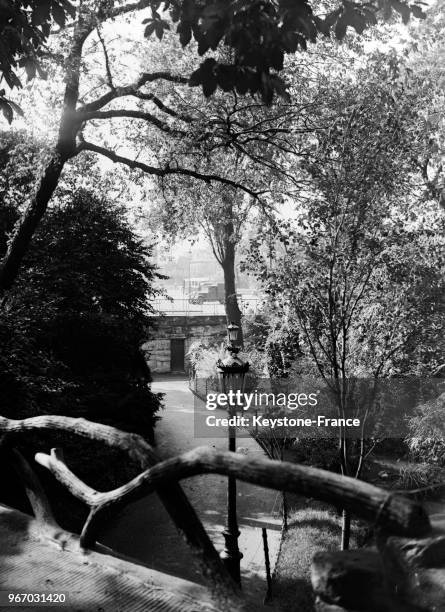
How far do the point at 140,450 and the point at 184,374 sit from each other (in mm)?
29590

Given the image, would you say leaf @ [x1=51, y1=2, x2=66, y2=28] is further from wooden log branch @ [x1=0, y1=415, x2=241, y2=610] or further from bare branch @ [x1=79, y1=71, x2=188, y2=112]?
bare branch @ [x1=79, y1=71, x2=188, y2=112]

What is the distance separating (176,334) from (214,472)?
3007 cm

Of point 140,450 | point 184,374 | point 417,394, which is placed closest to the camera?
point 140,450

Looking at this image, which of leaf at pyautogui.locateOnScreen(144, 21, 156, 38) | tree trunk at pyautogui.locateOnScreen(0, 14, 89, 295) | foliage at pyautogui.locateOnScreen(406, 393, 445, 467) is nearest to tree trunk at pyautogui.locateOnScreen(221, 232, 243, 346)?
foliage at pyautogui.locateOnScreen(406, 393, 445, 467)

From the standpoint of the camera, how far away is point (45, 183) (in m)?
10.6

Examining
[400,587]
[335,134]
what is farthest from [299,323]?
[400,587]

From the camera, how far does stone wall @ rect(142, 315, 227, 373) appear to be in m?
31.5

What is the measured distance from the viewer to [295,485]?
1702mm

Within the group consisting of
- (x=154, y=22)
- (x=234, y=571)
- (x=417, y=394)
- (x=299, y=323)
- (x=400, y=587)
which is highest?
Answer: (x=154, y=22)

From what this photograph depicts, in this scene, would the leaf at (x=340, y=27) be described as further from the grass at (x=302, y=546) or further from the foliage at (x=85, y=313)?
the grass at (x=302, y=546)

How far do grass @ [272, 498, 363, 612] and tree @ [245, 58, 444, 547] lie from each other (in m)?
1.39

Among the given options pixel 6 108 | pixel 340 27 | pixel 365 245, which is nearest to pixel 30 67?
pixel 6 108

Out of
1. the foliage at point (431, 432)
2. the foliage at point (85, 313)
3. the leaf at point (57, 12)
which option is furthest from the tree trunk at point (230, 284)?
the leaf at point (57, 12)

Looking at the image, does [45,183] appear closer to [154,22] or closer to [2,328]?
[2,328]
